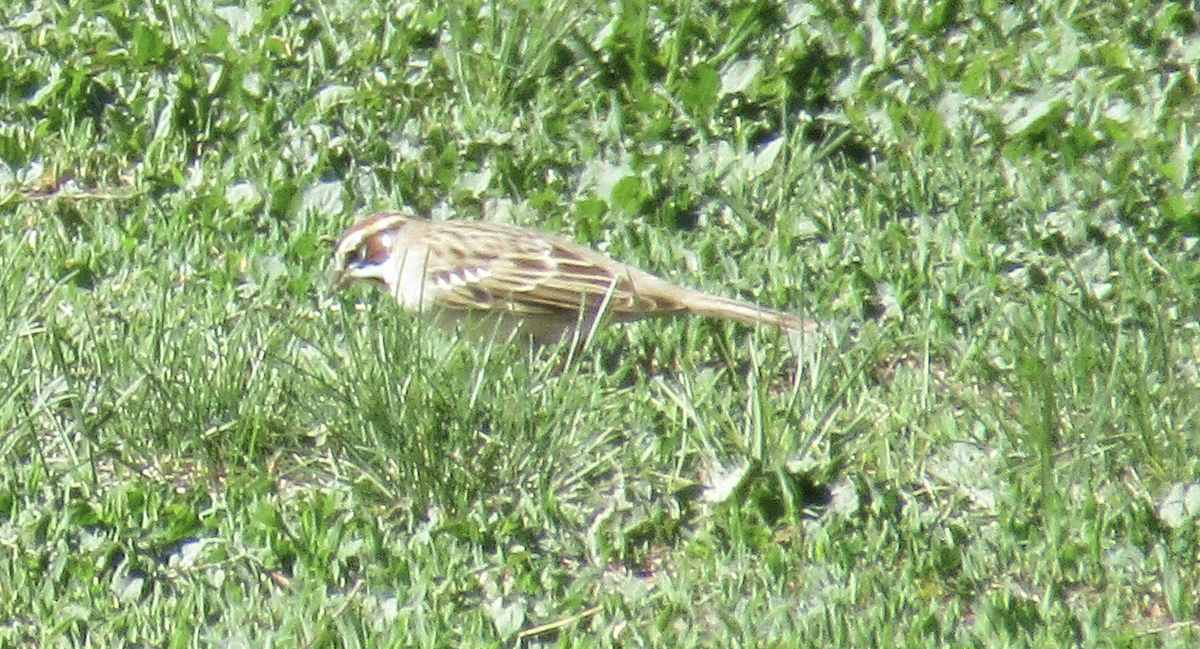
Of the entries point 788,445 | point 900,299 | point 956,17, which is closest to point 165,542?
point 788,445

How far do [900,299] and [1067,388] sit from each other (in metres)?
1.00

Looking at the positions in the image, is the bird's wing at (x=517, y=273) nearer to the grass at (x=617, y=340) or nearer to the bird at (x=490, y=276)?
the bird at (x=490, y=276)

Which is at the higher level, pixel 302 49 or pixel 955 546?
pixel 302 49

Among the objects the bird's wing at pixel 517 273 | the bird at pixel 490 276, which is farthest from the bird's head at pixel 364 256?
the bird's wing at pixel 517 273

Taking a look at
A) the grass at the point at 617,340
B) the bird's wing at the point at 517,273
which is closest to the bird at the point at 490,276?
the bird's wing at the point at 517,273

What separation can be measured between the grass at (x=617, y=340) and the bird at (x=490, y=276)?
0.18 metres

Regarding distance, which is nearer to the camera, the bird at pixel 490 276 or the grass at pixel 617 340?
the grass at pixel 617 340

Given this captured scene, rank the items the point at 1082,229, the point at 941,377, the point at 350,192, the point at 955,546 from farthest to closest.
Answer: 1. the point at 350,192
2. the point at 1082,229
3. the point at 941,377
4. the point at 955,546

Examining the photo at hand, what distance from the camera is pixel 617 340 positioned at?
23.0ft

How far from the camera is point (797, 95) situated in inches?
322

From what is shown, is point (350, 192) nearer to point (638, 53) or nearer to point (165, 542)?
point (638, 53)

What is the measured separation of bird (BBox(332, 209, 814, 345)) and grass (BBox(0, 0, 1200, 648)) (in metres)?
0.18

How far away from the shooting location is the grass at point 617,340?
18.6 feet

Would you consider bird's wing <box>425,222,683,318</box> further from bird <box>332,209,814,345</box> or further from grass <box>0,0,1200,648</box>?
grass <box>0,0,1200,648</box>
